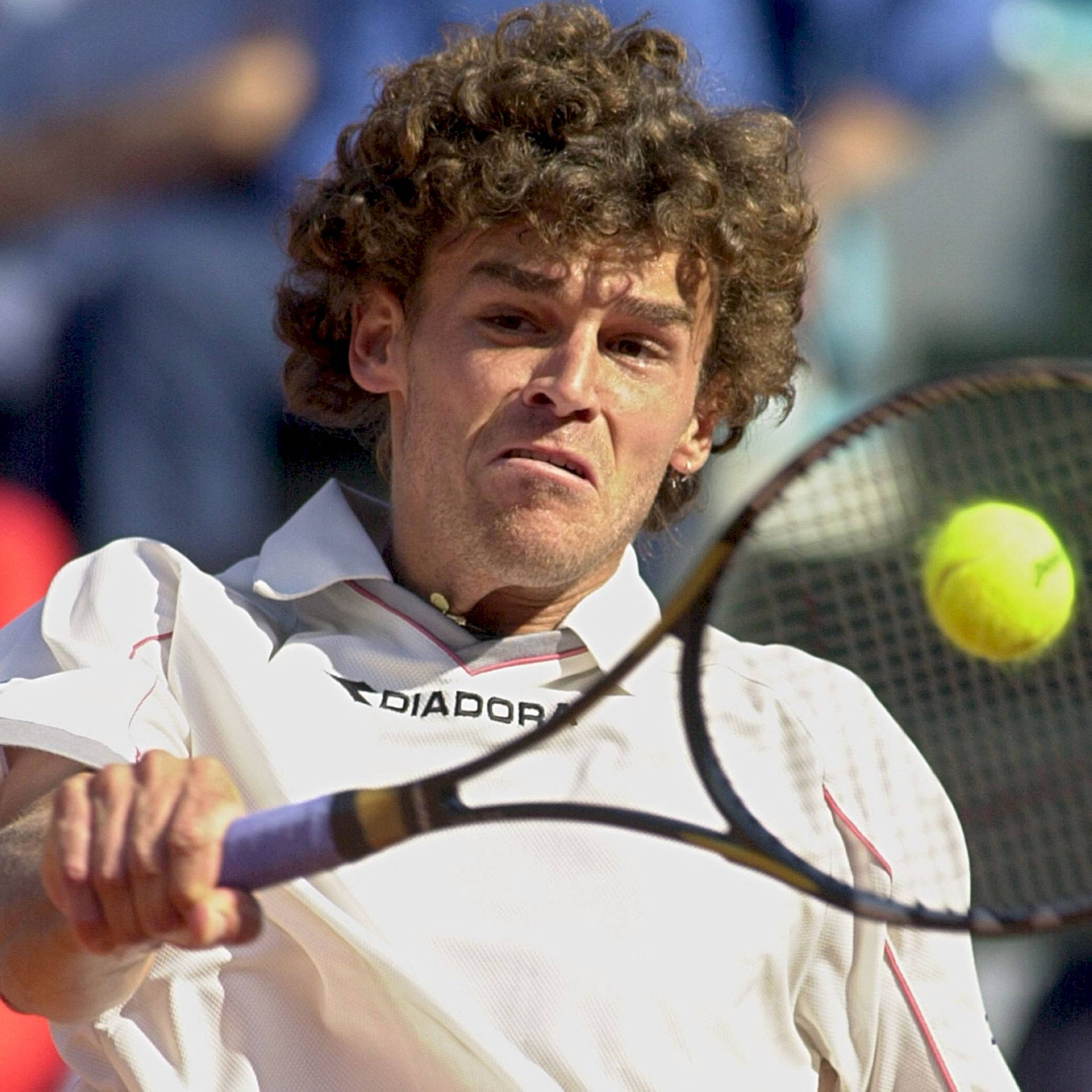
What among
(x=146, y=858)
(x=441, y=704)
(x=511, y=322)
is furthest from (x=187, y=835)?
(x=511, y=322)

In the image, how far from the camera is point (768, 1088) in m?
2.01

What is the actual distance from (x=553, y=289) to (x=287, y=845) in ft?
2.60

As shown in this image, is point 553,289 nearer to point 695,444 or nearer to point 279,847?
point 695,444

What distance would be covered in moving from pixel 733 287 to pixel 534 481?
1.66 ft

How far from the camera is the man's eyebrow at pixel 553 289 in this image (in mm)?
2199

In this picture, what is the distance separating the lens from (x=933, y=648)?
237 cm

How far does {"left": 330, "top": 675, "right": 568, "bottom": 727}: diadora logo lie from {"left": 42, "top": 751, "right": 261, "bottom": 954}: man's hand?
0.49 m

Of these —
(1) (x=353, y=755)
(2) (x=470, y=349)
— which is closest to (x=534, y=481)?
(2) (x=470, y=349)

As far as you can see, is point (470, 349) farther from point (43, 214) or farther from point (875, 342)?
point (875, 342)

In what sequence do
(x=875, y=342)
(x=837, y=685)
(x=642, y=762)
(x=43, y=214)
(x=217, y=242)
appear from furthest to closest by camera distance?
(x=875, y=342) < (x=43, y=214) < (x=217, y=242) < (x=837, y=685) < (x=642, y=762)

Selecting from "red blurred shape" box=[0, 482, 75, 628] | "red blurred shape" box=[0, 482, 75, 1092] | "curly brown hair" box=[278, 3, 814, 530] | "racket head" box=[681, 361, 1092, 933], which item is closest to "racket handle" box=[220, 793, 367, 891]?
"racket head" box=[681, 361, 1092, 933]

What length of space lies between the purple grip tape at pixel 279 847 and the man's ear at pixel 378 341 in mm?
813

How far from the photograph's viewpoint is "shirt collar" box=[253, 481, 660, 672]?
220cm

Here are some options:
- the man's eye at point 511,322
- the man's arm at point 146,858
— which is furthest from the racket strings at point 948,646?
the man's arm at point 146,858
